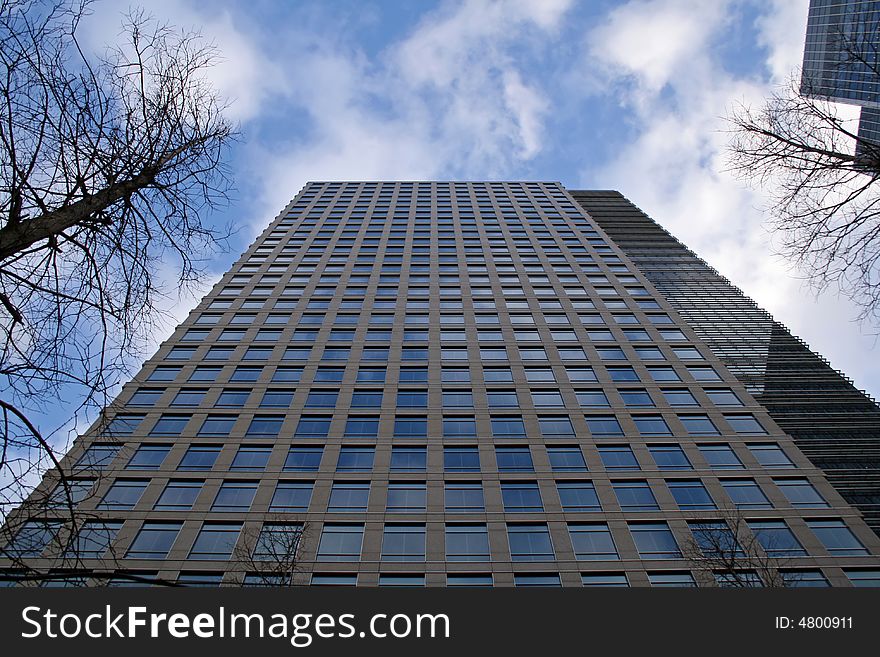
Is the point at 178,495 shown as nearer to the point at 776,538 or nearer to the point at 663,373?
the point at 776,538

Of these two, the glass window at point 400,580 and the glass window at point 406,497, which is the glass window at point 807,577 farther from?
the glass window at point 406,497

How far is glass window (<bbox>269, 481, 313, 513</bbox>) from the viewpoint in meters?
27.3

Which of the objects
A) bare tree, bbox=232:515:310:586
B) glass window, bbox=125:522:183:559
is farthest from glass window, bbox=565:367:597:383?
glass window, bbox=125:522:183:559

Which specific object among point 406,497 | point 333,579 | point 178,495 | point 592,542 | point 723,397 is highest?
point 723,397

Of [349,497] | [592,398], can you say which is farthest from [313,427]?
[592,398]

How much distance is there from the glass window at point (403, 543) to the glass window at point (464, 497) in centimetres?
186

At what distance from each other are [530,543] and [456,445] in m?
6.78

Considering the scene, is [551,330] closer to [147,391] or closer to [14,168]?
[147,391]

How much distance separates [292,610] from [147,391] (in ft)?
101

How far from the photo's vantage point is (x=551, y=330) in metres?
41.0

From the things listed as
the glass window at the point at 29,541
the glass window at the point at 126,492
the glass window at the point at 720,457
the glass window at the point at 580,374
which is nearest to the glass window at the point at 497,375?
the glass window at the point at 580,374

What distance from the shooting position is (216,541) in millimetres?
25453

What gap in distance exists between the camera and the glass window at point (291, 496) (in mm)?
27312

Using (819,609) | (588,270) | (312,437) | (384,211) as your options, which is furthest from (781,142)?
(384,211)
